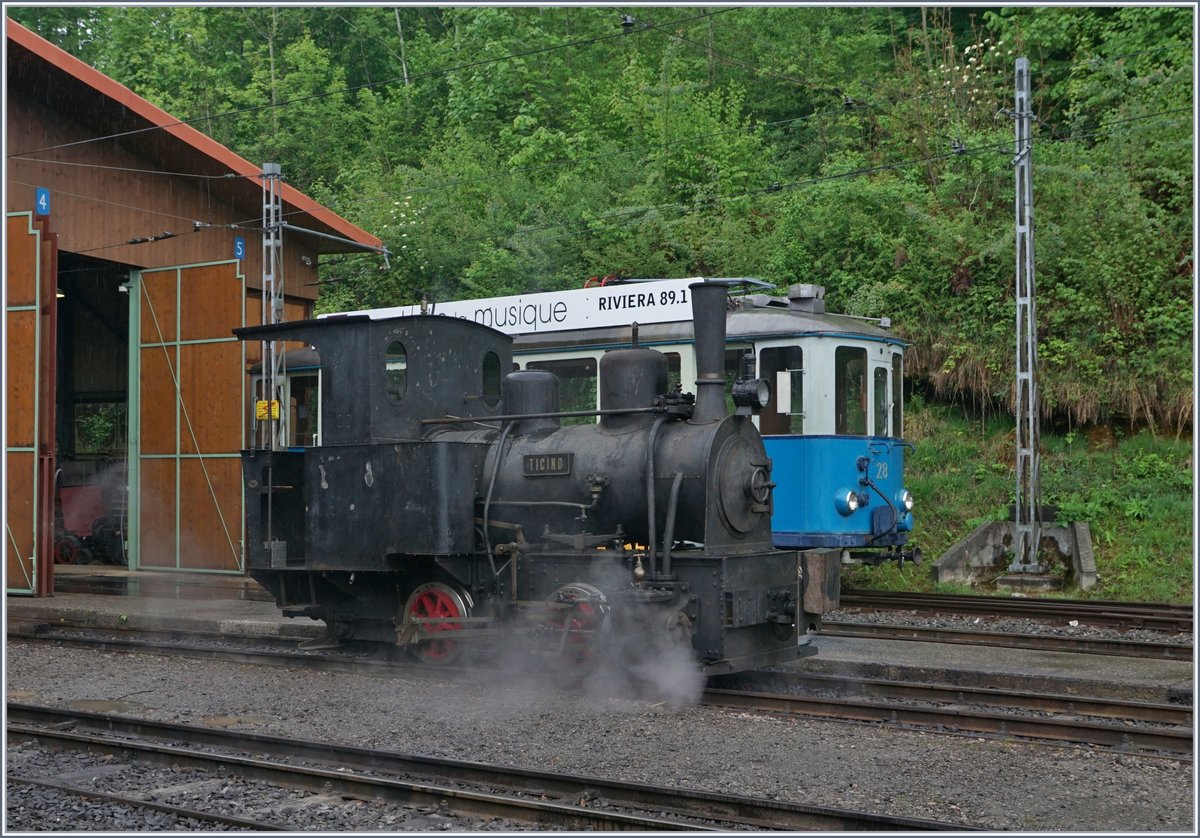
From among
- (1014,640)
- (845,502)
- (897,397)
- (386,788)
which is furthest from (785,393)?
(386,788)

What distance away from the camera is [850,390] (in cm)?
1241

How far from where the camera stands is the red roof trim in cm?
1478

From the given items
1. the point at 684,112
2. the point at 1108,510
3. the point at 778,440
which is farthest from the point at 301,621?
the point at 684,112

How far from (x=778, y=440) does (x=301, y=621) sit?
5.39 metres

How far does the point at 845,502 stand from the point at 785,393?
128cm

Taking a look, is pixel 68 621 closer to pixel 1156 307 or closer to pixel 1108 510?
pixel 1108 510

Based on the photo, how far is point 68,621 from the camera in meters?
13.8

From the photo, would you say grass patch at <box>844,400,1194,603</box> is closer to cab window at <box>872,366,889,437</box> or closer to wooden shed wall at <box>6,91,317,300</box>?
cab window at <box>872,366,889,437</box>

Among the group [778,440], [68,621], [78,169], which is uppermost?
[78,169]

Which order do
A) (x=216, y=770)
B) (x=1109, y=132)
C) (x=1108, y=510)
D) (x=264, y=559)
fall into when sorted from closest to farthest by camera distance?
1. (x=216, y=770)
2. (x=264, y=559)
3. (x=1108, y=510)
4. (x=1109, y=132)

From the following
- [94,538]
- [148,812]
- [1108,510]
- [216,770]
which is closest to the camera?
[148,812]

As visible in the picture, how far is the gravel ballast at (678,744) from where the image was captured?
19.4 ft

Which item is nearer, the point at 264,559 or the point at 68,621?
the point at 264,559

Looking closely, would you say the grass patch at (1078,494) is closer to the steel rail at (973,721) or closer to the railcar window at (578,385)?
the railcar window at (578,385)
